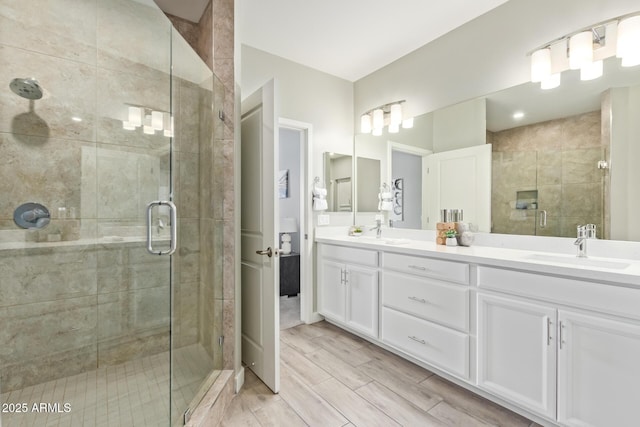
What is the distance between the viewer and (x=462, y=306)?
175 centimetres

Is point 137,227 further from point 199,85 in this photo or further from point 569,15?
point 569,15

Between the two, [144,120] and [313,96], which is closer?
[144,120]

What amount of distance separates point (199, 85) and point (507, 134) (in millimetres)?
2172

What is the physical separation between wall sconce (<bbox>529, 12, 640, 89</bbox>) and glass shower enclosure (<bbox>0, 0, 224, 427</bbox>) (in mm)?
2129

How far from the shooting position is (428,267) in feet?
6.38

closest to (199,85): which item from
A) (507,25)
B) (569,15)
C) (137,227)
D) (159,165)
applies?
(159,165)

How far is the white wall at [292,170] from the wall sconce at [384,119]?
129 cm

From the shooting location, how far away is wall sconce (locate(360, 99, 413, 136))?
9.28ft

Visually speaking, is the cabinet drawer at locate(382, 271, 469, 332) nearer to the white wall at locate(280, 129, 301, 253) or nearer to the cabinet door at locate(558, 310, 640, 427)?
the cabinet door at locate(558, 310, 640, 427)

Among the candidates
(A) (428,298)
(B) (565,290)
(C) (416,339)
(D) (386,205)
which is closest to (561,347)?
(B) (565,290)

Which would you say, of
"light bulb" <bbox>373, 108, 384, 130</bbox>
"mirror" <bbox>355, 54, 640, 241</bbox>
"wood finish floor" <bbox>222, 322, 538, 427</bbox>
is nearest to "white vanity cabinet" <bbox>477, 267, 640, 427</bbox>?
"wood finish floor" <bbox>222, 322, 538, 427</bbox>

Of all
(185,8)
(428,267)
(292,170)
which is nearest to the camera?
(428,267)

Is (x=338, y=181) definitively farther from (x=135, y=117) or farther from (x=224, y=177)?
(x=135, y=117)

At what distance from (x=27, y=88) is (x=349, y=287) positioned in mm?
2546
